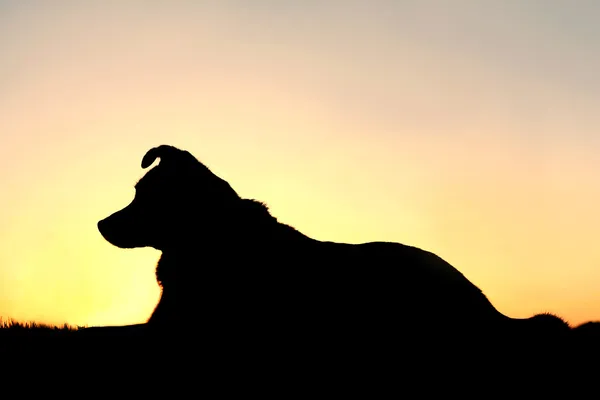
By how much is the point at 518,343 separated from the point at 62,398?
14.8 ft

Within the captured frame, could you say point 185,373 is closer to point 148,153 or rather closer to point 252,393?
point 252,393

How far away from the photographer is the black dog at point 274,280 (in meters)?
6.84

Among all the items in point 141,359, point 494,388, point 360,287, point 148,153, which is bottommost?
point 494,388

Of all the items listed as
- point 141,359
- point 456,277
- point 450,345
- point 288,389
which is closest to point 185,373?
point 141,359

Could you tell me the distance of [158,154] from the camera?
7953mm

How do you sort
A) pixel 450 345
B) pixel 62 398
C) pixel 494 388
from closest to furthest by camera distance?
pixel 62 398, pixel 494 388, pixel 450 345

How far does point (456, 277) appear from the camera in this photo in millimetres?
7434

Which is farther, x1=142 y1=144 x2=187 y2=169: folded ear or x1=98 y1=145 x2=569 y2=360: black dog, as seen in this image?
x1=142 y1=144 x2=187 y2=169: folded ear

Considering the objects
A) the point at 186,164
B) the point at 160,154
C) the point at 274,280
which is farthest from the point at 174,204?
the point at 274,280

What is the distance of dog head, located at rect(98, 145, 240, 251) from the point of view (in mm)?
7863

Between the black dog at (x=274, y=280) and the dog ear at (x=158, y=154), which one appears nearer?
the black dog at (x=274, y=280)

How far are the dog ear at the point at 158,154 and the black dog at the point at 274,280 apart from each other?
0.01 metres

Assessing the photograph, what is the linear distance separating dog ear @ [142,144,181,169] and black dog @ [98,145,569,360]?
1cm

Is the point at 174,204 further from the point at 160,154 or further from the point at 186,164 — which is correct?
the point at 160,154
